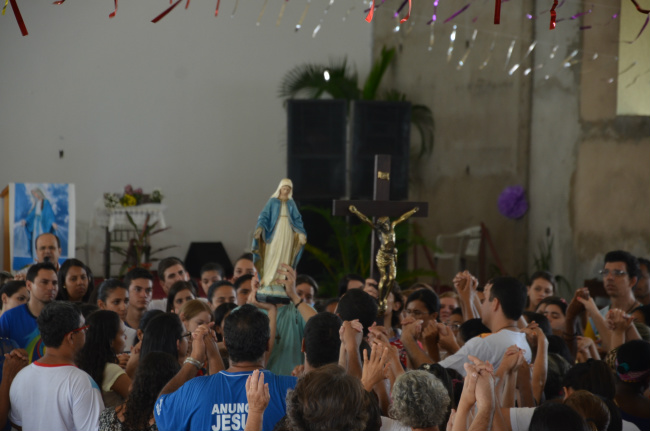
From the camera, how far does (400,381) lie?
8.93 ft

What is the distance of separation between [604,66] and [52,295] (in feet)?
25.0

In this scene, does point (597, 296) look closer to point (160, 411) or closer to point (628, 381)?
point (628, 381)

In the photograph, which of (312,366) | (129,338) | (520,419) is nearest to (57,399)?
(312,366)

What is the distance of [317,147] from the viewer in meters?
10.8

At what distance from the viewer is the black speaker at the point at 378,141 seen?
428 inches

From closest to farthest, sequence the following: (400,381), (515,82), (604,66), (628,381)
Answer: (400,381) → (628,381) → (604,66) → (515,82)

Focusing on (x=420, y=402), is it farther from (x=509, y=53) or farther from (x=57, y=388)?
(x=509, y=53)

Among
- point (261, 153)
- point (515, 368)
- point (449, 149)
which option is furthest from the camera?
point (261, 153)

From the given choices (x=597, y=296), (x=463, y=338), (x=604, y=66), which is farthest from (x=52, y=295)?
(x=604, y=66)

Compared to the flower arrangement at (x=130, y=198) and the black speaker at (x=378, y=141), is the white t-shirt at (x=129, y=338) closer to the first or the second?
the black speaker at (x=378, y=141)

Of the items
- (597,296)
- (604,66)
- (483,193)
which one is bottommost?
(597,296)

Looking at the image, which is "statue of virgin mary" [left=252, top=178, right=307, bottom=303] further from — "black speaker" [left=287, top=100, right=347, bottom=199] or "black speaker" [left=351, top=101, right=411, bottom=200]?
"black speaker" [left=351, top=101, right=411, bottom=200]

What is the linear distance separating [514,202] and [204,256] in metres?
5.30

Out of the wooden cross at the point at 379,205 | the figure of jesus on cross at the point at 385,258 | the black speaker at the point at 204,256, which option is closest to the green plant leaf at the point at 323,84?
the black speaker at the point at 204,256
